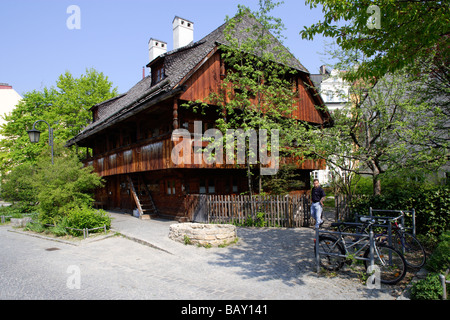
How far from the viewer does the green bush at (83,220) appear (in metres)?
12.3

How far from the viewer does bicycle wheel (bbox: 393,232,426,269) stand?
6.85 m

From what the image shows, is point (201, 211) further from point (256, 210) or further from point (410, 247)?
point (410, 247)

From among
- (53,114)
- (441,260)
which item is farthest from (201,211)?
(53,114)

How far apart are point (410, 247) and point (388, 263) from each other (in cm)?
149

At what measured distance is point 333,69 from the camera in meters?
12.7

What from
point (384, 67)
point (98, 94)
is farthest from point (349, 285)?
point (98, 94)

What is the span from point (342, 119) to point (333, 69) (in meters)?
2.10

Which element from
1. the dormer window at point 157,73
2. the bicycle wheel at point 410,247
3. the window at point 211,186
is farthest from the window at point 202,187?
the bicycle wheel at point 410,247

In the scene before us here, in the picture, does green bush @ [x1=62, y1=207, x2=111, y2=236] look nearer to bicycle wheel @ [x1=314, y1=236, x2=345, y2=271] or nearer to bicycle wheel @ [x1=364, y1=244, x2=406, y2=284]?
bicycle wheel @ [x1=314, y1=236, x2=345, y2=271]

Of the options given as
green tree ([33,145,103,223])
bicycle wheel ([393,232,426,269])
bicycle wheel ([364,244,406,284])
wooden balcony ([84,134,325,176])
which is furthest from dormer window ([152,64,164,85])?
bicycle wheel ([364,244,406,284])

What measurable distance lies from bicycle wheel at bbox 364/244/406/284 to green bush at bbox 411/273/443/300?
63cm

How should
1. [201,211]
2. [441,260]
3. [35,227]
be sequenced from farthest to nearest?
1. [201,211]
2. [35,227]
3. [441,260]

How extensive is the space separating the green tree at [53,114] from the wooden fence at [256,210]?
23.0m

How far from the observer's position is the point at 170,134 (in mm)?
13531
